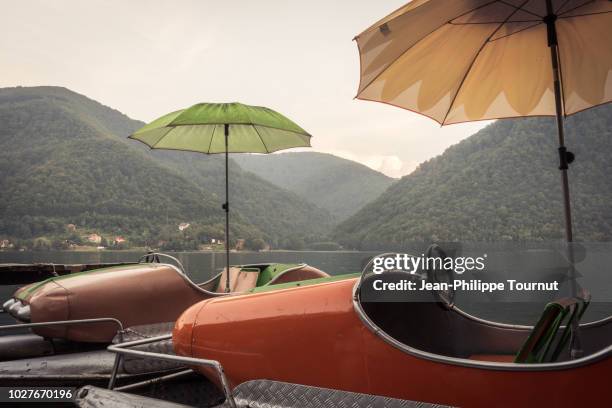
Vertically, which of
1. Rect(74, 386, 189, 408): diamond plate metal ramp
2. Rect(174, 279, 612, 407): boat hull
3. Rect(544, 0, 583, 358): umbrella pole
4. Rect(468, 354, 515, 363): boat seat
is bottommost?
Rect(74, 386, 189, 408): diamond plate metal ramp

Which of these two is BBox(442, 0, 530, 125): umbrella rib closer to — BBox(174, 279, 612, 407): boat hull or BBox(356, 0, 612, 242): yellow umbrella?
BBox(356, 0, 612, 242): yellow umbrella

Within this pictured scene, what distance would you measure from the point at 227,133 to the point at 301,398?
15.8 ft

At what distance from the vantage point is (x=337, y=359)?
7.84ft

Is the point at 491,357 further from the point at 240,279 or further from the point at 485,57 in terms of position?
the point at 240,279

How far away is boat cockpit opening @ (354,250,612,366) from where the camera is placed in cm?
222

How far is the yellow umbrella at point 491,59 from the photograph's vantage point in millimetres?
3297

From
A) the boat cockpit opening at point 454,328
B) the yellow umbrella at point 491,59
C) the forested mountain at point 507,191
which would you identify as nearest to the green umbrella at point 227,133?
the yellow umbrella at point 491,59

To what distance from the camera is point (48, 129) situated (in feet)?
388

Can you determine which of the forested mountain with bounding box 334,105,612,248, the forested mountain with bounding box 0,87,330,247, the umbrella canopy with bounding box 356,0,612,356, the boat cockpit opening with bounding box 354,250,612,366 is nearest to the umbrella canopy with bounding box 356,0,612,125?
the umbrella canopy with bounding box 356,0,612,356

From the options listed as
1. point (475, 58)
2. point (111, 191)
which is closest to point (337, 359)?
point (475, 58)

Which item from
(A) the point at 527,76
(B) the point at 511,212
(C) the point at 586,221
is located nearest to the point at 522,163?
(B) the point at 511,212

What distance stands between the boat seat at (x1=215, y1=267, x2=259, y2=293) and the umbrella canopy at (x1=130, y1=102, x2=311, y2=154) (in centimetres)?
186

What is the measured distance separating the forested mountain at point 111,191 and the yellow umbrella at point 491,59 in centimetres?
6737

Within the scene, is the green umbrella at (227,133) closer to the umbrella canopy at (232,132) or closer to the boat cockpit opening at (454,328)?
the umbrella canopy at (232,132)
